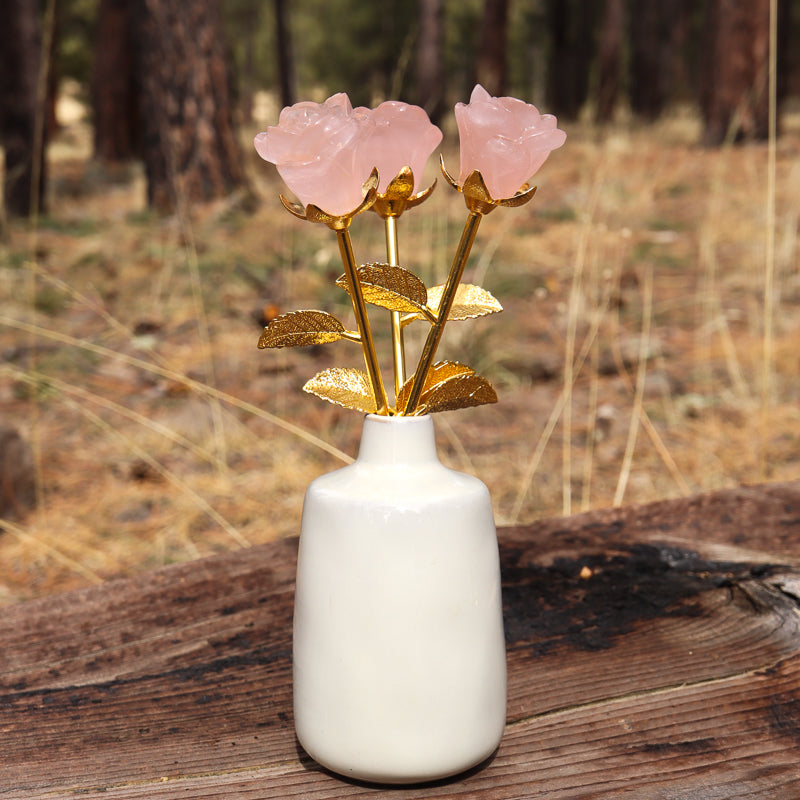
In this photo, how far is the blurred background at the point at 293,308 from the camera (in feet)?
6.40

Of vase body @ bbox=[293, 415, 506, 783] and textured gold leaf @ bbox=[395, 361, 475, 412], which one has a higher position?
textured gold leaf @ bbox=[395, 361, 475, 412]

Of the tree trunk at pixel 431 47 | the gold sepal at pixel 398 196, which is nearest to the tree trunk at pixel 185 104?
the tree trunk at pixel 431 47

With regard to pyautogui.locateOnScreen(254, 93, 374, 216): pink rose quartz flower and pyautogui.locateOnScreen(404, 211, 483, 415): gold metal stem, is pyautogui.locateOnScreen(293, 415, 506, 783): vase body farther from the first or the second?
pyautogui.locateOnScreen(254, 93, 374, 216): pink rose quartz flower

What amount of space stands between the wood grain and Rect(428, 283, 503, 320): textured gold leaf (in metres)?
0.32

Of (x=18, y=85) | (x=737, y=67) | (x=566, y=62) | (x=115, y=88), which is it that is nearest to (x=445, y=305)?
(x=18, y=85)

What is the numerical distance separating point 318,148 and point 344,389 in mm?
176

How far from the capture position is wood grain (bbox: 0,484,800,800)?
0.60 m

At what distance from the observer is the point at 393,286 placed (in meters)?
0.61

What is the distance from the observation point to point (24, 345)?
8.99 feet

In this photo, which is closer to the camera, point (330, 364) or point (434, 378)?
point (434, 378)

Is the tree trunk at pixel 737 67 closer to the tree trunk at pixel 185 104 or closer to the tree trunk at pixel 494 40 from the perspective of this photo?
the tree trunk at pixel 494 40

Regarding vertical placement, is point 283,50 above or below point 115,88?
above

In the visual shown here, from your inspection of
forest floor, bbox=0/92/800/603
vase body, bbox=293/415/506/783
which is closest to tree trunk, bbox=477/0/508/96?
forest floor, bbox=0/92/800/603

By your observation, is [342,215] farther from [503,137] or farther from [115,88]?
[115,88]
